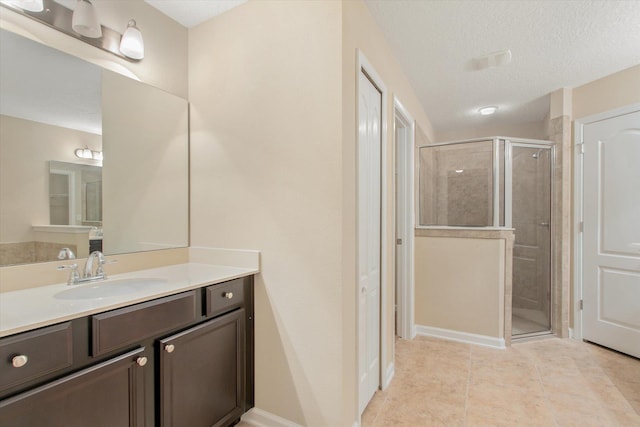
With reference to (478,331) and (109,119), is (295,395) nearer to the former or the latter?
(109,119)

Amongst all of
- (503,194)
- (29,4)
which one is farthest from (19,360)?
(503,194)

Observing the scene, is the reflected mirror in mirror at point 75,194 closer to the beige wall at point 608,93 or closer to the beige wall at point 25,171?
the beige wall at point 25,171

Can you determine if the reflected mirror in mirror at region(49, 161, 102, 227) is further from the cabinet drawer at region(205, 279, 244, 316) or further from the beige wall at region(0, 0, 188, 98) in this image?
the cabinet drawer at region(205, 279, 244, 316)

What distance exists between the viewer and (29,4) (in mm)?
1401

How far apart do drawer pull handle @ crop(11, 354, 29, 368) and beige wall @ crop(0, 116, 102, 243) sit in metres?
0.76

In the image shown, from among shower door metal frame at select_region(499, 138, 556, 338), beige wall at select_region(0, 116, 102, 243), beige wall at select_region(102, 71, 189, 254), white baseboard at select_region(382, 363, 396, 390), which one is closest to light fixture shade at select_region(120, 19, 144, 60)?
beige wall at select_region(102, 71, 189, 254)

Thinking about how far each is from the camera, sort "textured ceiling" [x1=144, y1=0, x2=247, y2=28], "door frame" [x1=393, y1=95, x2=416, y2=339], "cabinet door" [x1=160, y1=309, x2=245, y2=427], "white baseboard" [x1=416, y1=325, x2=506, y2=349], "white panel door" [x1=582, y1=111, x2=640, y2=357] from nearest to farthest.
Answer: "cabinet door" [x1=160, y1=309, x2=245, y2=427]
"textured ceiling" [x1=144, y1=0, x2=247, y2=28]
"white panel door" [x1=582, y1=111, x2=640, y2=357]
"white baseboard" [x1=416, y1=325, x2=506, y2=349]
"door frame" [x1=393, y1=95, x2=416, y2=339]

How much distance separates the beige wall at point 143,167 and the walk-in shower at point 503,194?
94.6 inches

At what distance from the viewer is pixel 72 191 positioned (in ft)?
5.22

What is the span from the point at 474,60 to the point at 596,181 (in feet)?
5.60

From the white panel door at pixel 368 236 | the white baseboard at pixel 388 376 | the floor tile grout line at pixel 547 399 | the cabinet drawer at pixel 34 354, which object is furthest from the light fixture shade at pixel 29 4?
the floor tile grout line at pixel 547 399

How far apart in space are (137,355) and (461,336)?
2820 millimetres

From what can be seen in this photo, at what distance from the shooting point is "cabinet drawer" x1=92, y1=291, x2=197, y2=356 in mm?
1094

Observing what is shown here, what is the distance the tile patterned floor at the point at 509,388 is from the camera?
5.97ft
